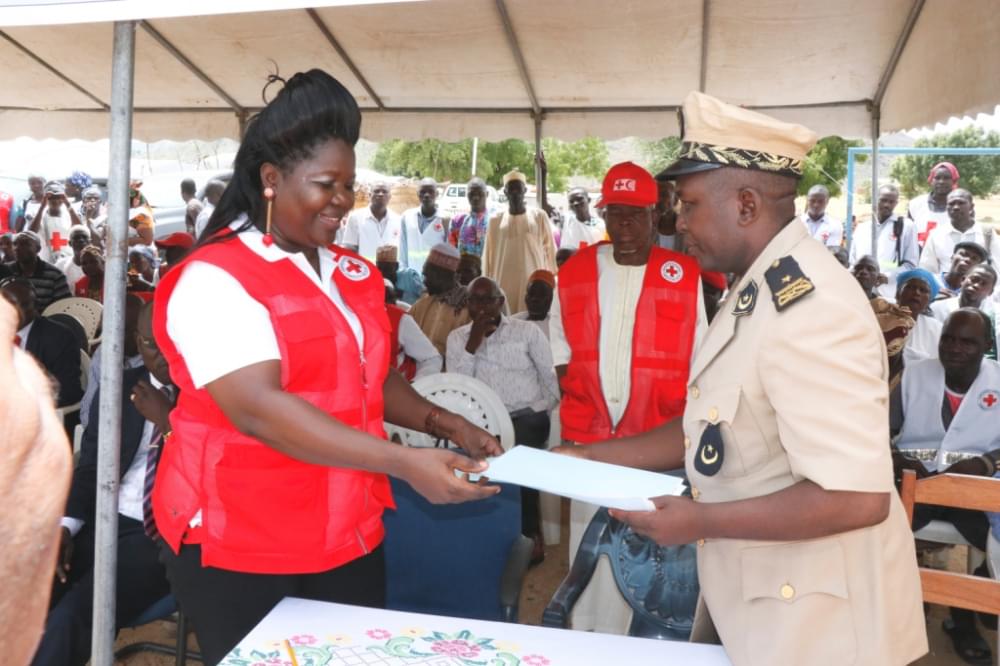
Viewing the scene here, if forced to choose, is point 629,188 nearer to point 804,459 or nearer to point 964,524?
point 964,524

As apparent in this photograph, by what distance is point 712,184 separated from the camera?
1.75 m

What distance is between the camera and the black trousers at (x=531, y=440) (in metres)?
4.91

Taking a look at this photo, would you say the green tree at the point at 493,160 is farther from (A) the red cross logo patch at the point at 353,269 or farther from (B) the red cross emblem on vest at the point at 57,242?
(A) the red cross logo patch at the point at 353,269

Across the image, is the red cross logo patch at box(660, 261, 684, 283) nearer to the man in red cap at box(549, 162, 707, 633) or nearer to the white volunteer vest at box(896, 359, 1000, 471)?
the man in red cap at box(549, 162, 707, 633)

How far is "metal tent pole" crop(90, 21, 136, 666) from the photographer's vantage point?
7.75 feet

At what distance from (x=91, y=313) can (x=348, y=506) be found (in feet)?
16.3

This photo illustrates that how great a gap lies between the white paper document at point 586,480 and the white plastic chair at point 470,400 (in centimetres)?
194

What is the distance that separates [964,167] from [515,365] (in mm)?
24265

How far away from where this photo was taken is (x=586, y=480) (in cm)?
171

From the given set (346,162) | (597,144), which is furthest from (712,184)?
(597,144)

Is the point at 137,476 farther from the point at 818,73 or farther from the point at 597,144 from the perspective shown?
the point at 597,144

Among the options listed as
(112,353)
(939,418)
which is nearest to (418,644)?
(112,353)

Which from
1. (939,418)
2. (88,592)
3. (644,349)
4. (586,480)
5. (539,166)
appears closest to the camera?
(586,480)

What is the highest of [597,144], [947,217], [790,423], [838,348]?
[597,144]
